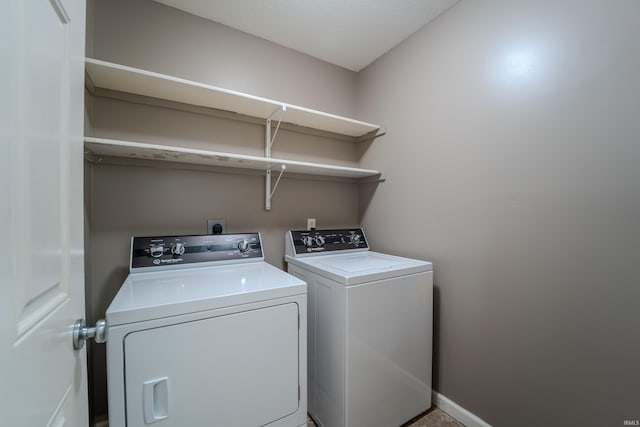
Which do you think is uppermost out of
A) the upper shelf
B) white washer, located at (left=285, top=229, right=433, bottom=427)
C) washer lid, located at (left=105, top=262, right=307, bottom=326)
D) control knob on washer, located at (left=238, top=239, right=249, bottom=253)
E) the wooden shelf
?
the upper shelf

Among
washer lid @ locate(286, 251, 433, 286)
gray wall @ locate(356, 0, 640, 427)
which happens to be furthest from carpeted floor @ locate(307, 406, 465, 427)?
washer lid @ locate(286, 251, 433, 286)

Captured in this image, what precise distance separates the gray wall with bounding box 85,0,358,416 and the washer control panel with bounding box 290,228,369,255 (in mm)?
174

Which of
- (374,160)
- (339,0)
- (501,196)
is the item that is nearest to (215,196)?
(374,160)

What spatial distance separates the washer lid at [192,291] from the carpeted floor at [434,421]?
3.22ft

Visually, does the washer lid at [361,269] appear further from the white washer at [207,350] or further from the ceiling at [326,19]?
the ceiling at [326,19]

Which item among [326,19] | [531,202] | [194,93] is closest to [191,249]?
[194,93]

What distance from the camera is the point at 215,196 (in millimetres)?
1780

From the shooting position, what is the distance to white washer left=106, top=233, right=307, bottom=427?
2.97ft

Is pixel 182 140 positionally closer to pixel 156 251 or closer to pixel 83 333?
pixel 156 251

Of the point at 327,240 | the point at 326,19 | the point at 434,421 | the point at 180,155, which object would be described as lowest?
the point at 434,421

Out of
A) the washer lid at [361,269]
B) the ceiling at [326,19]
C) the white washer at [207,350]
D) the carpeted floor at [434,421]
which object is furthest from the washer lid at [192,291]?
the ceiling at [326,19]

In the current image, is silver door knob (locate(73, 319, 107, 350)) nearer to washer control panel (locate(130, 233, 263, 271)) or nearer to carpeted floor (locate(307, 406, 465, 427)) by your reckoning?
washer control panel (locate(130, 233, 263, 271))

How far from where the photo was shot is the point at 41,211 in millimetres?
466

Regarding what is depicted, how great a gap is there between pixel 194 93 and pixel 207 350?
4.57 ft
